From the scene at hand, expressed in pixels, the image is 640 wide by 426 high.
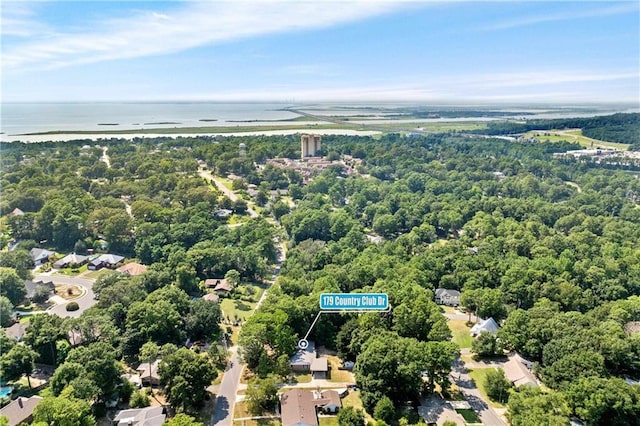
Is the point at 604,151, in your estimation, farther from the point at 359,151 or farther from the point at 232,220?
the point at 232,220

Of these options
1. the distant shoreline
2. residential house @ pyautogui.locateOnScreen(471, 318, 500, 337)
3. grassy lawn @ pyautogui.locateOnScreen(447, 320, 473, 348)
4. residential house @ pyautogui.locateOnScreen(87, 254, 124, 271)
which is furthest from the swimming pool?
the distant shoreline

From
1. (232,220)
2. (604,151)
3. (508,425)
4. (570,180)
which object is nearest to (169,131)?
(232,220)

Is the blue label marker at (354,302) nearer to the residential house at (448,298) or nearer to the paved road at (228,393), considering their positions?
the paved road at (228,393)

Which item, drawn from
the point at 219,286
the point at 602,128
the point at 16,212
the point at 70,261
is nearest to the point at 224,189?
the point at 16,212

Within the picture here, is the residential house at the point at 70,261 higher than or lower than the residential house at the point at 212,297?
higher

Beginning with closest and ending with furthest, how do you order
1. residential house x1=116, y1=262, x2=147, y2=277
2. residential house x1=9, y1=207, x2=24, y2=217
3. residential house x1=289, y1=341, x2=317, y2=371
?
1. residential house x1=289, y1=341, x2=317, y2=371
2. residential house x1=116, y1=262, x2=147, y2=277
3. residential house x1=9, y1=207, x2=24, y2=217

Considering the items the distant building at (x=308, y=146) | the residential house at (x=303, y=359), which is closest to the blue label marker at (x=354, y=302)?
the residential house at (x=303, y=359)

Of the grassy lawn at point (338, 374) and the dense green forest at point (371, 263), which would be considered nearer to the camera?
the dense green forest at point (371, 263)

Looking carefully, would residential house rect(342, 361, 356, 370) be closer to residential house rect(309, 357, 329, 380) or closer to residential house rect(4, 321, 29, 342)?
residential house rect(309, 357, 329, 380)
